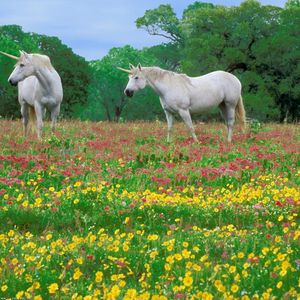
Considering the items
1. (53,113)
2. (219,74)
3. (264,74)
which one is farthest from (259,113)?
(53,113)

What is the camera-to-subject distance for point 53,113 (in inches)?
798

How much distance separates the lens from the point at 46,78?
65.2ft

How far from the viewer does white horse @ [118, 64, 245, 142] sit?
2064cm

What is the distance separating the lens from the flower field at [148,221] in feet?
19.9

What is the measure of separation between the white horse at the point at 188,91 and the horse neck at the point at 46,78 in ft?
8.53

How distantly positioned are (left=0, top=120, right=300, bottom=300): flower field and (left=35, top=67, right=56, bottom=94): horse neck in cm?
229

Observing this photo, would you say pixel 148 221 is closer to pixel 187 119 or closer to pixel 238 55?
pixel 187 119

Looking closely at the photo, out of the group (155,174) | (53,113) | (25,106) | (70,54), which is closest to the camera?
(155,174)

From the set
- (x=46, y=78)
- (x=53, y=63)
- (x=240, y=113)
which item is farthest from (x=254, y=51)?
(x=46, y=78)

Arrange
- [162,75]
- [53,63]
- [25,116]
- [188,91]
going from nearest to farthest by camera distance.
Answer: [162,75]
[188,91]
[25,116]
[53,63]

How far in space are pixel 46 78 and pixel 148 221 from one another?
11617mm

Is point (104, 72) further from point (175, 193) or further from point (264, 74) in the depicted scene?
point (175, 193)

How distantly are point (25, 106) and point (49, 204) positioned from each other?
41.1ft

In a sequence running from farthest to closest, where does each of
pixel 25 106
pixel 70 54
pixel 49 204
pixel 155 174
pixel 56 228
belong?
pixel 70 54 < pixel 25 106 < pixel 155 174 < pixel 49 204 < pixel 56 228
